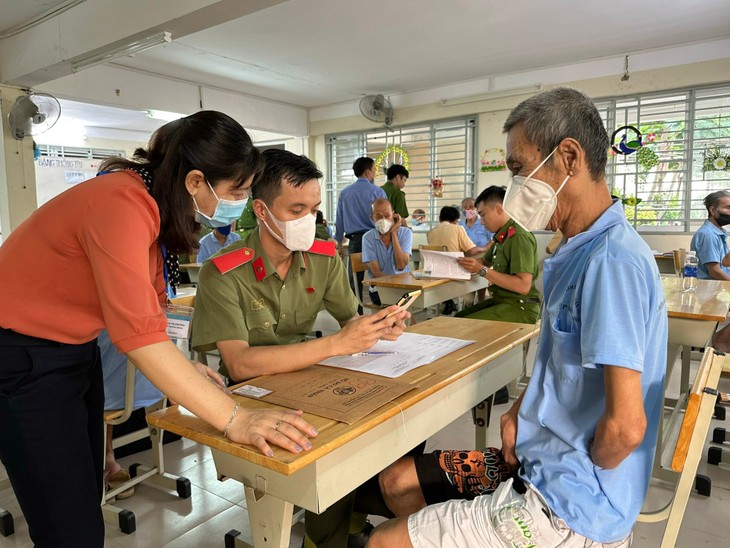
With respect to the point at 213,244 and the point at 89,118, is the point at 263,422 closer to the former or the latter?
the point at 213,244

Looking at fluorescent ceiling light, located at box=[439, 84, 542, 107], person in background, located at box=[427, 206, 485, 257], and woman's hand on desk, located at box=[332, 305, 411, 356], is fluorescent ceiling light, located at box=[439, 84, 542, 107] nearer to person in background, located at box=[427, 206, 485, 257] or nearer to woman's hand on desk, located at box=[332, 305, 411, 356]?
person in background, located at box=[427, 206, 485, 257]

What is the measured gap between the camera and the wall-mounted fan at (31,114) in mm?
5505

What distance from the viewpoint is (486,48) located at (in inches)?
231

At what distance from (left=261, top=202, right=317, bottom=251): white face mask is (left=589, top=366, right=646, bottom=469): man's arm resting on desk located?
0.97 metres

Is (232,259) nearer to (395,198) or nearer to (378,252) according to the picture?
(378,252)

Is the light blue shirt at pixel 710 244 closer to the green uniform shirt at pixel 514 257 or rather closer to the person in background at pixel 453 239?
the green uniform shirt at pixel 514 257

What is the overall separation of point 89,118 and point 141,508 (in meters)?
9.39

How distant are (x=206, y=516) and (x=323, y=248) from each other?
4.05 ft

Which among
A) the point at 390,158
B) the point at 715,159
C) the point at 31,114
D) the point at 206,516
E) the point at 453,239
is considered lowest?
the point at 206,516

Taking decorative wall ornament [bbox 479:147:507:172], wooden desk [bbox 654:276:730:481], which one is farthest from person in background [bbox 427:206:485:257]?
wooden desk [bbox 654:276:730:481]

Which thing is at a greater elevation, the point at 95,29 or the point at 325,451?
the point at 95,29

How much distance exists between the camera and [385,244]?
464 centimetres

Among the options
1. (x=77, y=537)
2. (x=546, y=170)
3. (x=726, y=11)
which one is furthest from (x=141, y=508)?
(x=726, y=11)

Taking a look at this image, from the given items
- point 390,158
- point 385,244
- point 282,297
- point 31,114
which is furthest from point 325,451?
point 390,158
